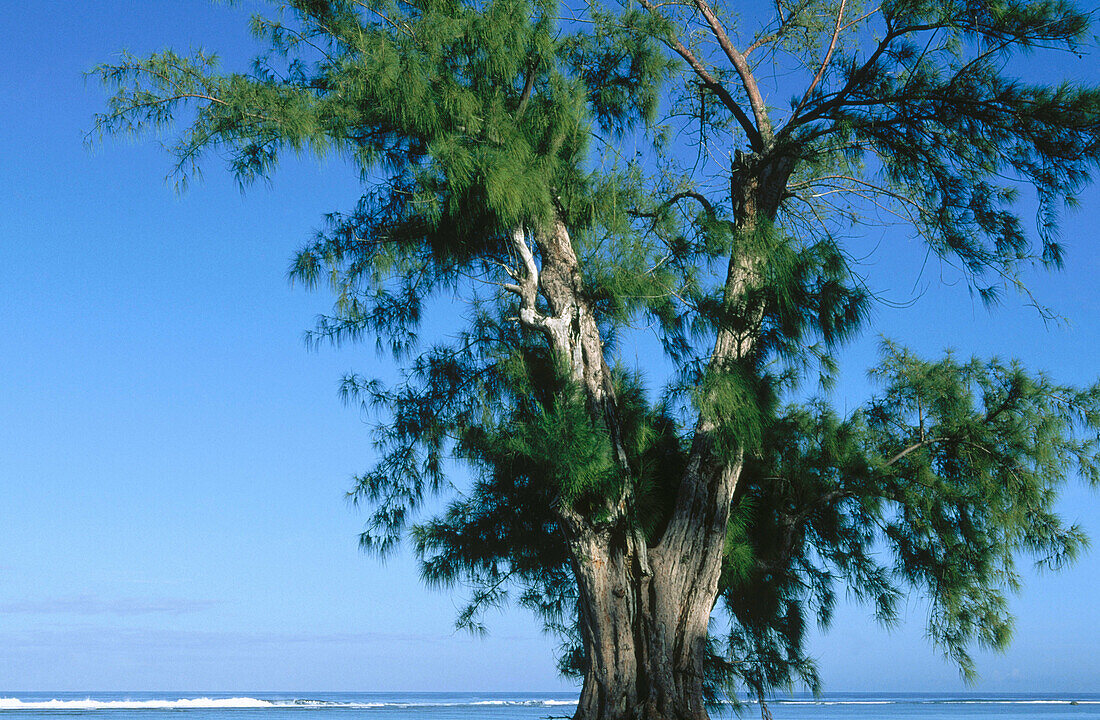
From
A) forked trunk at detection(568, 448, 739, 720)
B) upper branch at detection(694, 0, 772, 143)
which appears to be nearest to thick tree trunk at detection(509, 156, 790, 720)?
forked trunk at detection(568, 448, 739, 720)

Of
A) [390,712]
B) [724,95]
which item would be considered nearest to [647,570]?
[724,95]

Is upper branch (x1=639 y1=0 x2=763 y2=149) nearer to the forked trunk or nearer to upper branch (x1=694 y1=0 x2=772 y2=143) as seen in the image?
upper branch (x1=694 y1=0 x2=772 y2=143)

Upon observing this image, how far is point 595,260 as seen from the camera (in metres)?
4.26

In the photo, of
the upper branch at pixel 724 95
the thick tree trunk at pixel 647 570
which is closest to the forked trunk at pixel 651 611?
the thick tree trunk at pixel 647 570

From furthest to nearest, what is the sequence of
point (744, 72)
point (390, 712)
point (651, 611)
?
point (390, 712) → point (744, 72) → point (651, 611)

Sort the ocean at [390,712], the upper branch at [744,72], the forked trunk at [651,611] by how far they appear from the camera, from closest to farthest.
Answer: the forked trunk at [651,611], the upper branch at [744,72], the ocean at [390,712]

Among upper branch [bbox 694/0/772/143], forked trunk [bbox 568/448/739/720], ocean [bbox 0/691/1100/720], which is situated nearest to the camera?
forked trunk [bbox 568/448/739/720]

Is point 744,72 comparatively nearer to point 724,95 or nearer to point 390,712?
point 724,95

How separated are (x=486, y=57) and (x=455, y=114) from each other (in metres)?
0.32

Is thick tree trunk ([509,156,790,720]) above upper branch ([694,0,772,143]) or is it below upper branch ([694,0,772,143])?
below

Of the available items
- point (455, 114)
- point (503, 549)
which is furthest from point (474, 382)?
point (455, 114)

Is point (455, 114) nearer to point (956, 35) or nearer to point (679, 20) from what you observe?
point (679, 20)

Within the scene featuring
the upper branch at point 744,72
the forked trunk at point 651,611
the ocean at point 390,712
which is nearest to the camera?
the forked trunk at point 651,611

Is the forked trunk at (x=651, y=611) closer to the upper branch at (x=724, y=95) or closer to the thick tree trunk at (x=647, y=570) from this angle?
the thick tree trunk at (x=647, y=570)
